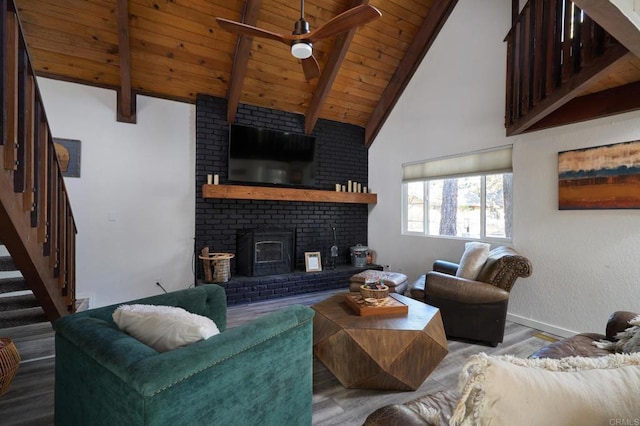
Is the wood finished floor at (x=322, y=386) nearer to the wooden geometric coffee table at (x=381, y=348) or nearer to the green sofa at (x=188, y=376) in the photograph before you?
the wooden geometric coffee table at (x=381, y=348)

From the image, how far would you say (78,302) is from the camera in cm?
319

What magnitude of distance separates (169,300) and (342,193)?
3519mm

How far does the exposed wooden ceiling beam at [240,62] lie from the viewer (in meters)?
3.28

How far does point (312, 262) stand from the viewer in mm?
4746

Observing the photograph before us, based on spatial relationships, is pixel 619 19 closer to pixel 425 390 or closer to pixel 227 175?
pixel 425 390

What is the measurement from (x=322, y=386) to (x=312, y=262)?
8.81 feet

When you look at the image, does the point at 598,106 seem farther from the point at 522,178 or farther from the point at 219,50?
the point at 219,50

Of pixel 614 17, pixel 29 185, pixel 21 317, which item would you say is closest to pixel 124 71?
pixel 29 185

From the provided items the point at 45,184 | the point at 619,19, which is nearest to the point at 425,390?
the point at 619,19

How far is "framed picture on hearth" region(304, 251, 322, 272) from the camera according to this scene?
469 cm

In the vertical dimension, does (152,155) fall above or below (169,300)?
above

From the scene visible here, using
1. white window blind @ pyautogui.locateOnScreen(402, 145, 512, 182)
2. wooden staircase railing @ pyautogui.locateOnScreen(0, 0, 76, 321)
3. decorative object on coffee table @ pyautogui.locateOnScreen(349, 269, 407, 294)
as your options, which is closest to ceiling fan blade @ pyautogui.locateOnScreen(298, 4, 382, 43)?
wooden staircase railing @ pyautogui.locateOnScreen(0, 0, 76, 321)

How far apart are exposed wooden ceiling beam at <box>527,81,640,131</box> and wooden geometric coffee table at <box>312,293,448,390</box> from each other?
7.78ft

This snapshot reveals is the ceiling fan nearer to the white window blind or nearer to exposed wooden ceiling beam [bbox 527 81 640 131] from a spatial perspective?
exposed wooden ceiling beam [bbox 527 81 640 131]
